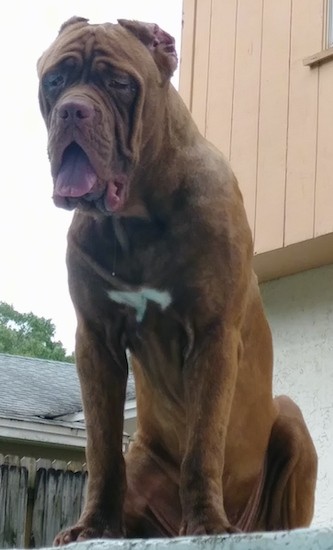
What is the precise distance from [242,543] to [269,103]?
166 inches

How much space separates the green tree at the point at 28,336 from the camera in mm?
31719

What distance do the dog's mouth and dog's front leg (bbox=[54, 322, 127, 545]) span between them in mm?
472

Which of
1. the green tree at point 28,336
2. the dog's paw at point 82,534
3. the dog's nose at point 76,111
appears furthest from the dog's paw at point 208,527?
the green tree at point 28,336

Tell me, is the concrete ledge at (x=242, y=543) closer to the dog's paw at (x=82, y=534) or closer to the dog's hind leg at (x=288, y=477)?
the dog's paw at (x=82, y=534)

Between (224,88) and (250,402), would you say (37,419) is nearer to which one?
(224,88)

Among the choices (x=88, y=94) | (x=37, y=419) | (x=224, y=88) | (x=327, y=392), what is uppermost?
(x=224, y=88)

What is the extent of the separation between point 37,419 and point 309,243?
12.7 ft

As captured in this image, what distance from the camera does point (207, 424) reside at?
8.90 ft

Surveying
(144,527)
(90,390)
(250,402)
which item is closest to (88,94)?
(90,390)

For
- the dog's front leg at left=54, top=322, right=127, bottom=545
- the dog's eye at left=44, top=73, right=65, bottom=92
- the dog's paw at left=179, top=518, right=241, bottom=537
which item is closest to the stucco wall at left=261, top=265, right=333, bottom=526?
the dog's front leg at left=54, top=322, right=127, bottom=545

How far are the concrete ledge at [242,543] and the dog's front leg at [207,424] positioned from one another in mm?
389

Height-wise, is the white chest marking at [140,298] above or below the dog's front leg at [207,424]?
above

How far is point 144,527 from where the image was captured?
301 cm

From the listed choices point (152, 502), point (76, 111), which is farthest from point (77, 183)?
point (152, 502)
